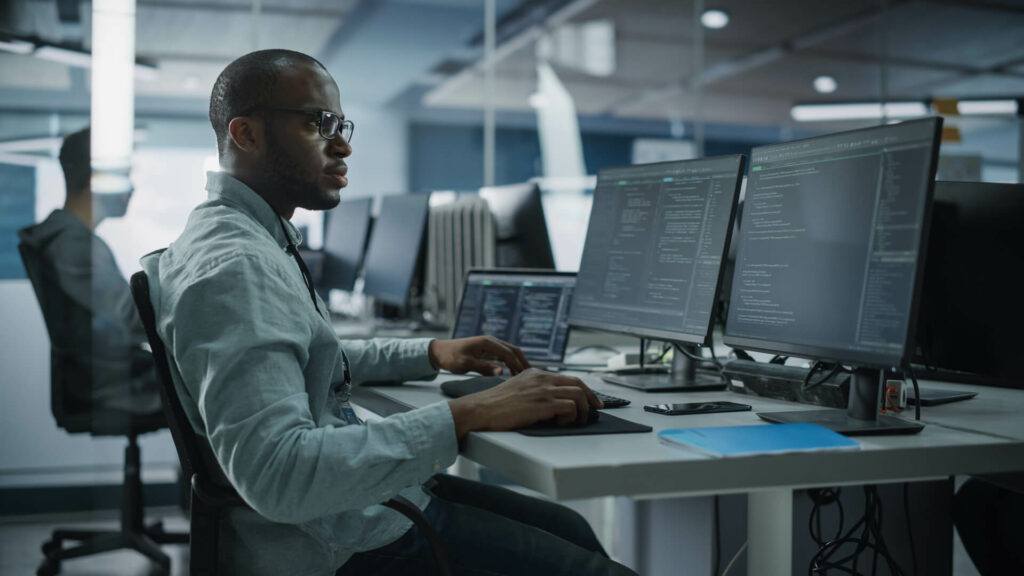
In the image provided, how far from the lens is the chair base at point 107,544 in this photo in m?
3.06

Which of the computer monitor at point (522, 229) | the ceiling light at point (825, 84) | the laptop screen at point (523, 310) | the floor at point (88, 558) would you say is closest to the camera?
the laptop screen at point (523, 310)

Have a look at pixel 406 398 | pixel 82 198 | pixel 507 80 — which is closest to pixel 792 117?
pixel 507 80

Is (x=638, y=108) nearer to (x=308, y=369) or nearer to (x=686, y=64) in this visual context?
(x=686, y=64)

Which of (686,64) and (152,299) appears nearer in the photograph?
(152,299)

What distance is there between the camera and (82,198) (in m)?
3.67

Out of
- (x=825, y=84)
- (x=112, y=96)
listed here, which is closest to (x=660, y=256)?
(x=112, y=96)

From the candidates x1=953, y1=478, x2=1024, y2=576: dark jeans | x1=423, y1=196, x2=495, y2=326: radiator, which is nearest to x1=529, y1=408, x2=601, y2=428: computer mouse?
x1=953, y1=478, x2=1024, y2=576: dark jeans

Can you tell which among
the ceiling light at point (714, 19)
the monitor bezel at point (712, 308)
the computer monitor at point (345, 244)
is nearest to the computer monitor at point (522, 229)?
the computer monitor at point (345, 244)

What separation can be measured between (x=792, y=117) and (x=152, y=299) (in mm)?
5374

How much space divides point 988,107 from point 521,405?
5.07 m

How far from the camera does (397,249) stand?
3260mm

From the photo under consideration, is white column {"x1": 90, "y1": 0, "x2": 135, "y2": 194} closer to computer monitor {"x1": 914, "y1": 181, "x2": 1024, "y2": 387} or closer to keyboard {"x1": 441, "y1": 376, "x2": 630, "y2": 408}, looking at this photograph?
keyboard {"x1": 441, "y1": 376, "x2": 630, "y2": 408}

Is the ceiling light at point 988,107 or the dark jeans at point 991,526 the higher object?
the ceiling light at point 988,107

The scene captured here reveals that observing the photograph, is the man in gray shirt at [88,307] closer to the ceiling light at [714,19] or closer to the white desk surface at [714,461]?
the white desk surface at [714,461]
